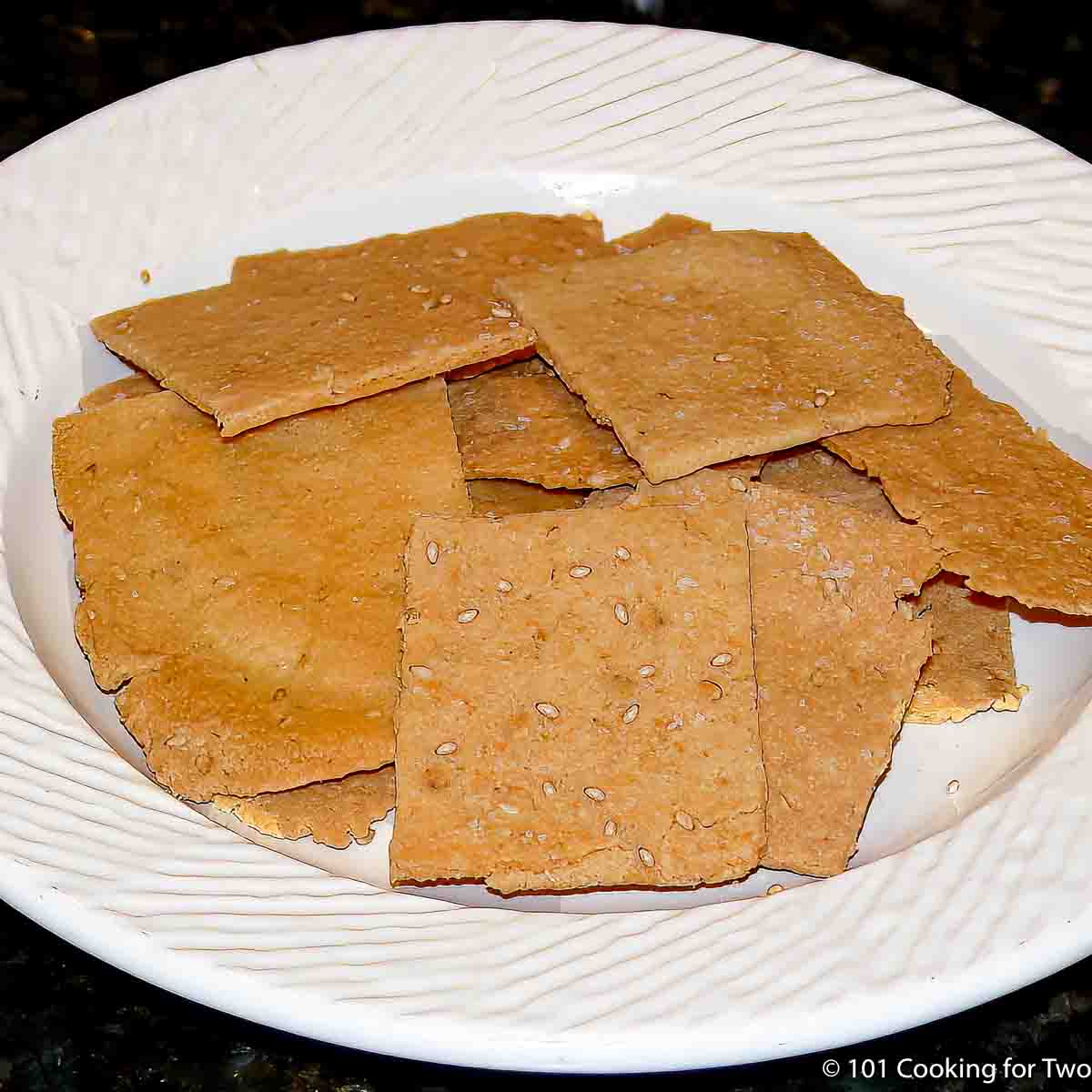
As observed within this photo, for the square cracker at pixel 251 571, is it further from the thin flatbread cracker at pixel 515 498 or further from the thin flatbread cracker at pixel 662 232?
the thin flatbread cracker at pixel 662 232

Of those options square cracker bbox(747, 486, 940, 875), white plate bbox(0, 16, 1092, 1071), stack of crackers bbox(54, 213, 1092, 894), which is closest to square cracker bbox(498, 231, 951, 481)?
stack of crackers bbox(54, 213, 1092, 894)

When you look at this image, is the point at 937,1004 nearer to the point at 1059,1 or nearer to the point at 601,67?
the point at 601,67

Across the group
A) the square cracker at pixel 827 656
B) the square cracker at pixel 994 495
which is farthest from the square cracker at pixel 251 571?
the square cracker at pixel 994 495

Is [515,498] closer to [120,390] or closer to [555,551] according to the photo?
[555,551]

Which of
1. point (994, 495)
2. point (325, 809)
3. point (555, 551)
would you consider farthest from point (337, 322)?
point (994, 495)

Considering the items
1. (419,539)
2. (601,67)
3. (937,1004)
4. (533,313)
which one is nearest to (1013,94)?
(601,67)

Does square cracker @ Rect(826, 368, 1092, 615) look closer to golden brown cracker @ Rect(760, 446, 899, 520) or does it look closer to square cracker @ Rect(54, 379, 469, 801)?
golden brown cracker @ Rect(760, 446, 899, 520)
